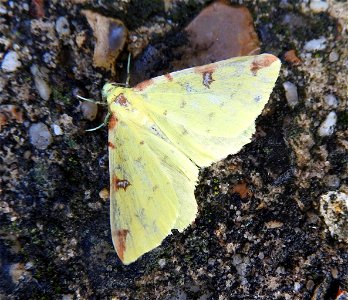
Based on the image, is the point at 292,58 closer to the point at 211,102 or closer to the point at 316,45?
the point at 316,45

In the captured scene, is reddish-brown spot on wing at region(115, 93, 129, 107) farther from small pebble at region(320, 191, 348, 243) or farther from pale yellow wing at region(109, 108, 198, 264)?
small pebble at region(320, 191, 348, 243)

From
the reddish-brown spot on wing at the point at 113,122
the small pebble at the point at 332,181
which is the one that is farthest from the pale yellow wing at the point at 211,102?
the small pebble at the point at 332,181

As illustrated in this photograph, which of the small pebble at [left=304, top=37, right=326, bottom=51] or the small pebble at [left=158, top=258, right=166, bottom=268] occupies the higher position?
the small pebble at [left=304, top=37, right=326, bottom=51]

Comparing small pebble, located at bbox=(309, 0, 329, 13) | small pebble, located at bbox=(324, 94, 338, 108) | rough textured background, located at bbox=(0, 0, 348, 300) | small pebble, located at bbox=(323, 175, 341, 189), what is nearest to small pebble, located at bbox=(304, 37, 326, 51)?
rough textured background, located at bbox=(0, 0, 348, 300)

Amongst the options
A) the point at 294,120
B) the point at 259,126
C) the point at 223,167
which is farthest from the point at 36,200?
the point at 294,120

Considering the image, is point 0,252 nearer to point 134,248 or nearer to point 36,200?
point 36,200

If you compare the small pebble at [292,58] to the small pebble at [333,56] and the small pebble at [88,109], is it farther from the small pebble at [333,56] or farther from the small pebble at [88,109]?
the small pebble at [88,109]

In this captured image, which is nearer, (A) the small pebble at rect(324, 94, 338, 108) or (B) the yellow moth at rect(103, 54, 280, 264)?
(B) the yellow moth at rect(103, 54, 280, 264)

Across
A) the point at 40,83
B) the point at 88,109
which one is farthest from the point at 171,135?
the point at 40,83
